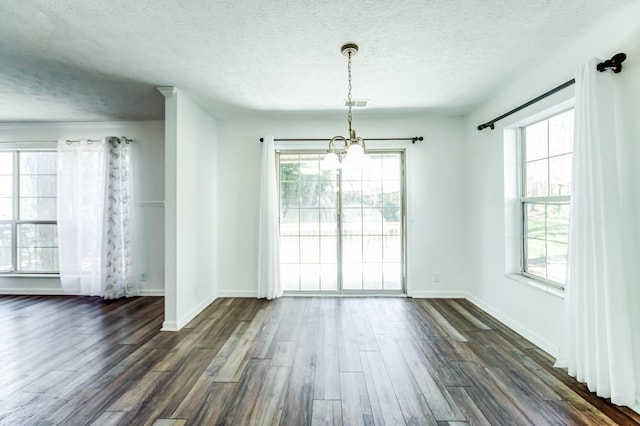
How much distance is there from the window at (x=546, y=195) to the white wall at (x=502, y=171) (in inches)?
7.9

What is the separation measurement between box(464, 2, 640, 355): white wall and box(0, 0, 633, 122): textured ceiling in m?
0.15

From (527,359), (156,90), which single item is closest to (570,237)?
(527,359)

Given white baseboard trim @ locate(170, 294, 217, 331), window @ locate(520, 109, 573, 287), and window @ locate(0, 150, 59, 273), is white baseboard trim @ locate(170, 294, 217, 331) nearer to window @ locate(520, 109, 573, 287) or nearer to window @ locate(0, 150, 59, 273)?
window @ locate(0, 150, 59, 273)

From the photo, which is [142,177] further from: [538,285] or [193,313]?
[538,285]

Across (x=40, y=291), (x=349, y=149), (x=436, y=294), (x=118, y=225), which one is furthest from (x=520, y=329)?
(x=40, y=291)

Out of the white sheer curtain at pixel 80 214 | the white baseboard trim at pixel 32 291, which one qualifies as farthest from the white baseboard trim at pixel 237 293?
the white baseboard trim at pixel 32 291

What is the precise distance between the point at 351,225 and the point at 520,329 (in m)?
2.28

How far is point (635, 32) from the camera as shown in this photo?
176cm

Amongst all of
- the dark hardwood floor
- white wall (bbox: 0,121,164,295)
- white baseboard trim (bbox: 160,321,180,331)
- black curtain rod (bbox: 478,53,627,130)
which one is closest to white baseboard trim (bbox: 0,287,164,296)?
white wall (bbox: 0,121,164,295)

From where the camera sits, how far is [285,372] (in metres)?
2.17

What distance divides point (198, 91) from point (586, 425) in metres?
4.16

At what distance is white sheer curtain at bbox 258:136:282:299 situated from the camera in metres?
3.88

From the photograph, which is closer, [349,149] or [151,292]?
[349,149]

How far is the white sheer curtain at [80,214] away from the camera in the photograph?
4043mm
